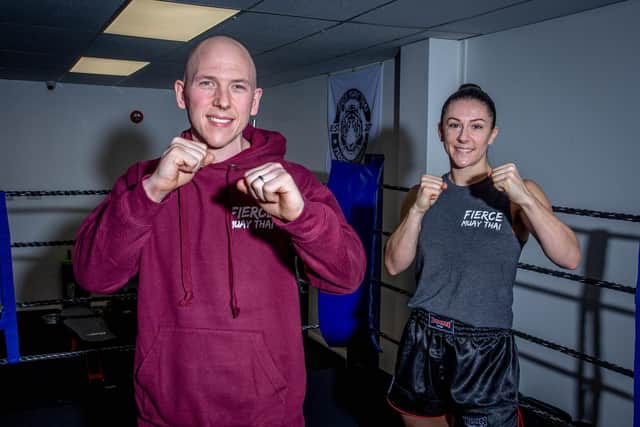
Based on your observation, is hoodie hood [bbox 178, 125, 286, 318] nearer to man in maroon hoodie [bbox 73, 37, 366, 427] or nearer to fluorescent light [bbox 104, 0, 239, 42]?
man in maroon hoodie [bbox 73, 37, 366, 427]

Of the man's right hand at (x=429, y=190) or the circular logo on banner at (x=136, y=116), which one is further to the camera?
the circular logo on banner at (x=136, y=116)

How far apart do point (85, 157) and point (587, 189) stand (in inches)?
209

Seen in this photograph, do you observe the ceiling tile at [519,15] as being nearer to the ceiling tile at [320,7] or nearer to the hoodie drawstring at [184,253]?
the ceiling tile at [320,7]

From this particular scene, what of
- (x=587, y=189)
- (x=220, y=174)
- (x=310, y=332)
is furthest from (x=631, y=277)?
(x=310, y=332)

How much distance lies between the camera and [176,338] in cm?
114

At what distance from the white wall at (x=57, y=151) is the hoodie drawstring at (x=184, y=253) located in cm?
520

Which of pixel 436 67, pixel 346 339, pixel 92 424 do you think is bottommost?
pixel 92 424

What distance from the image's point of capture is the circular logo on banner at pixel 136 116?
21.1ft

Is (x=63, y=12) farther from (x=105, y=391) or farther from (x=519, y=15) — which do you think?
(x=519, y=15)

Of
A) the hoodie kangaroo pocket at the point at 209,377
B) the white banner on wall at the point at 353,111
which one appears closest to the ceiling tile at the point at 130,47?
the white banner on wall at the point at 353,111

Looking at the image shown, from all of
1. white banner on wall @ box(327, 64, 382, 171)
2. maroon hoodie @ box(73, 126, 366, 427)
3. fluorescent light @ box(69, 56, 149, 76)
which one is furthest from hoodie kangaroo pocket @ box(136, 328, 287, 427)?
fluorescent light @ box(69, 56, 149, 76)

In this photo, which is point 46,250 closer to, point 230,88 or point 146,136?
point 146,136

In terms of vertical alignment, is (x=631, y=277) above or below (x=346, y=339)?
above

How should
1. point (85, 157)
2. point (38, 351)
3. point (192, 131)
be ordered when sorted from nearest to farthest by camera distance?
point (192, 131)
point (38, 351)
point (85, 157)
